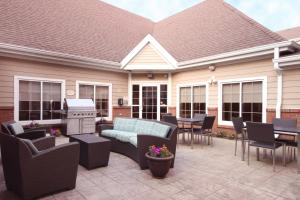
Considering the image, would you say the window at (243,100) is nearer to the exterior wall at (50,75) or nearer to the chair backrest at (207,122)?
the chair backrest at (207,122)

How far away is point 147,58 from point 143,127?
Result: 4620mm

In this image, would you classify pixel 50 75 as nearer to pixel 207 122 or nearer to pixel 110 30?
pixel 110 30

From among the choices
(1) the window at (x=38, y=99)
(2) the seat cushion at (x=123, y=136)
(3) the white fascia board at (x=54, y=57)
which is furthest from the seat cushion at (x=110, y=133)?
(3) the white fascia board at (x=54, y=57)

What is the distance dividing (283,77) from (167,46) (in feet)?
18.9

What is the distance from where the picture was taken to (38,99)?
725 centimetres

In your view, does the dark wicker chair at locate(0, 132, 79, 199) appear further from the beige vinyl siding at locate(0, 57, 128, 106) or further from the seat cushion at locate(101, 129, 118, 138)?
the beige vinyl siding at locate(0, 57, 128, 106)

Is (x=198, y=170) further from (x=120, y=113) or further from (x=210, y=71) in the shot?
(x=120, y=113)

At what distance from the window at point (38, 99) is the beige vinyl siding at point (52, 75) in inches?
9.1

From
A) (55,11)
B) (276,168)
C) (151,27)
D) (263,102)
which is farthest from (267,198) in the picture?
(151,27)

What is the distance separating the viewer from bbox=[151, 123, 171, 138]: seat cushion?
431 centimetres

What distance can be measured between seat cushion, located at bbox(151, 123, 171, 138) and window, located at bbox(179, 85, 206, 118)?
4.26m

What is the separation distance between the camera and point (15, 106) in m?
6.70

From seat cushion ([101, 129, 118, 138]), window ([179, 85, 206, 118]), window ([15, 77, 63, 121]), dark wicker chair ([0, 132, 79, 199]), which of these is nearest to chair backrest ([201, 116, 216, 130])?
window ([179, 85, 206, 118])

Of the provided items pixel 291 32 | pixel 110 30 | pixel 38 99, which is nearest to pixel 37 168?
pixel 38 99
